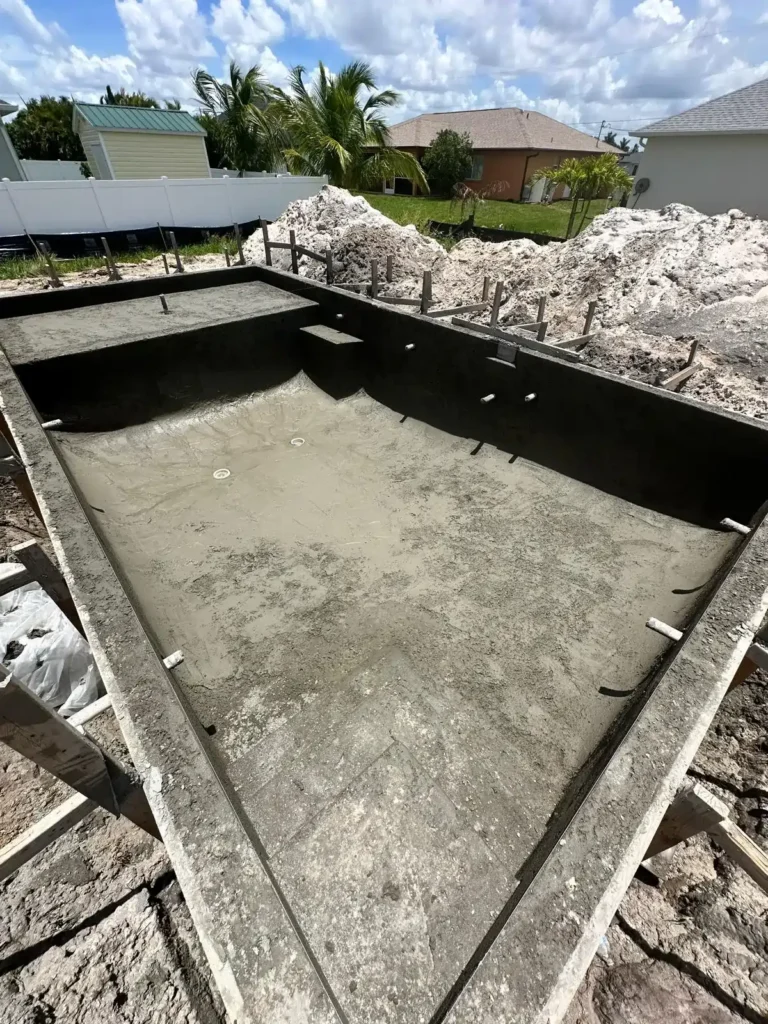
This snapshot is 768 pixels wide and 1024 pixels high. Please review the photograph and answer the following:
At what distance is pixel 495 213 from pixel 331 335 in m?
25.4

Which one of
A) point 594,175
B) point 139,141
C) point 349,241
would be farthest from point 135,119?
point 594,175

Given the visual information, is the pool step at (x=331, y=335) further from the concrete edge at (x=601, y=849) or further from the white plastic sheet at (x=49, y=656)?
the concrete edge at (x=601, y=849)

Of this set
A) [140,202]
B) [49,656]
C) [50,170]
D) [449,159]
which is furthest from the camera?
[449,159]

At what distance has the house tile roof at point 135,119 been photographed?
19.3m

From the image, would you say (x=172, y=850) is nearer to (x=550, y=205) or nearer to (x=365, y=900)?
(x=365, y=900)

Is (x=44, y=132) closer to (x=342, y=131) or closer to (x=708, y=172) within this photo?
(x=342, y=131)

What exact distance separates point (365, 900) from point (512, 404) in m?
4.92

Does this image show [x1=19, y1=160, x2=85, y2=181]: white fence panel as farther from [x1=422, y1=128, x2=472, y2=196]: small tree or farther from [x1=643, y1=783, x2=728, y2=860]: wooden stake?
[x1=643, y1=783, x2=728, y2=860]: wooden stake

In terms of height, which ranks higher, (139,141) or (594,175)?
(139,141)

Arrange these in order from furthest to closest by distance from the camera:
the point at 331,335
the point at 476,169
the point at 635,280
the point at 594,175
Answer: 1. the point at 476,169
2. the point at 594,175
3. the point at 635,280
4. the point at 331,335

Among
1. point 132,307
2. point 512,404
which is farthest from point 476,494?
point 132,307

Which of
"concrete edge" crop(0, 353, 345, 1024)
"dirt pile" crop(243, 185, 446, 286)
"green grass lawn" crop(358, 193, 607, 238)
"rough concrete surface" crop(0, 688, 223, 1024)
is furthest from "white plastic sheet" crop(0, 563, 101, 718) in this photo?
"green grass lawn" crop(358, 193, 607, 238)

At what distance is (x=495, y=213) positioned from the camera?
89.2 feet

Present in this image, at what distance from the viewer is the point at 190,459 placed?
599cm
